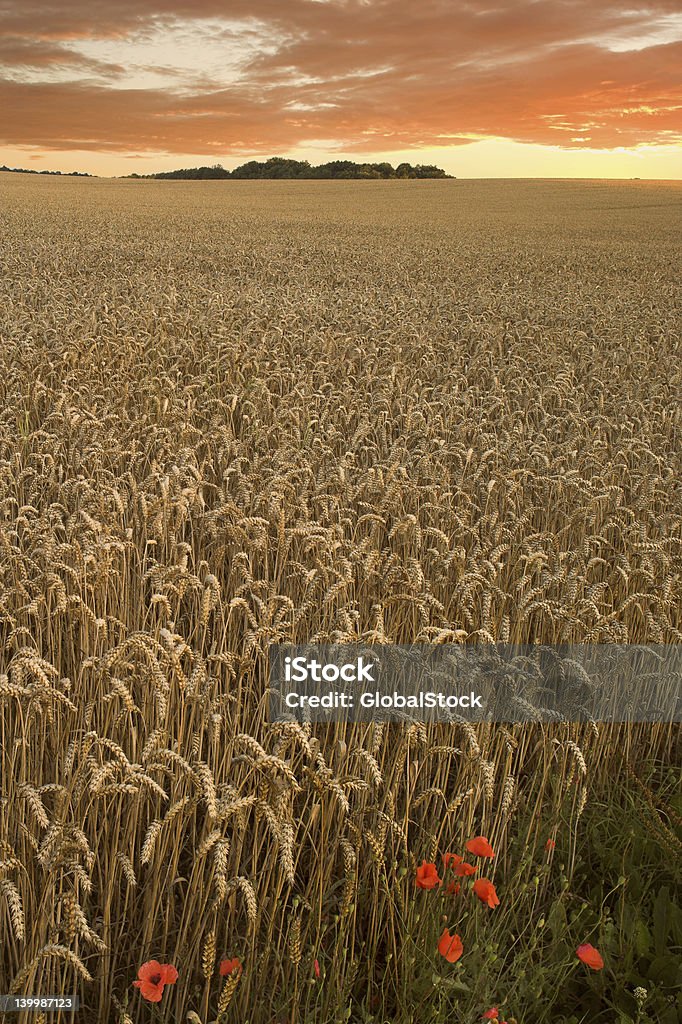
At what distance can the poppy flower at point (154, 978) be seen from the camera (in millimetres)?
1880

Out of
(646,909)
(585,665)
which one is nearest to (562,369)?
(585,665)

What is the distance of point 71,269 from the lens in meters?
13.8

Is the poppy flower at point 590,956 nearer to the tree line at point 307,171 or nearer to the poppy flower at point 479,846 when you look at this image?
the poppy flower at point 479,846

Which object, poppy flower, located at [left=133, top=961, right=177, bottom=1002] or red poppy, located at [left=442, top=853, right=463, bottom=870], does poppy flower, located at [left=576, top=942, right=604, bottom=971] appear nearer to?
red poppy, located at [left=442, top=853, right=463, bottom=870]

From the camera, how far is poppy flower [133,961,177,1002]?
1880 millimetres

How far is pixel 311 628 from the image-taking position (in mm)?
3447

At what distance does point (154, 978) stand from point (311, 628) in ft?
5.38

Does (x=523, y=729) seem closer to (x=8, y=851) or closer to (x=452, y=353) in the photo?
(x=8, y=851)

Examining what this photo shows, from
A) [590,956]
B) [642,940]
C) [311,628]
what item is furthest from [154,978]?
[311,628]

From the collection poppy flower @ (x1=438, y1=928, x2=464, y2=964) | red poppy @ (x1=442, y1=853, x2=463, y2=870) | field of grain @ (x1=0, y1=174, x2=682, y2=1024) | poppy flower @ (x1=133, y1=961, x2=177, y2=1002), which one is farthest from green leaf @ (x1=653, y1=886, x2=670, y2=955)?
poppy flower @ (x1=133, y1=961, x2=177, y2=1002)

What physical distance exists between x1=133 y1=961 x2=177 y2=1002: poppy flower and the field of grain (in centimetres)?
14

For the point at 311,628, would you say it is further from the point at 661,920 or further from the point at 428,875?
the point at 661,920

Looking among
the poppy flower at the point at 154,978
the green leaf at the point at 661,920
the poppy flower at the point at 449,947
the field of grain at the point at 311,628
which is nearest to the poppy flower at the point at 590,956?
the field of grain at the point at 311,628

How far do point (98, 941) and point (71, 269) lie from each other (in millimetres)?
13385
